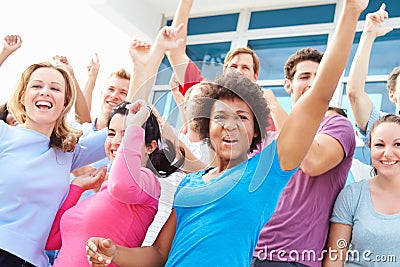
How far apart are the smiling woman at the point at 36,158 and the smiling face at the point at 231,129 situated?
0.56 m

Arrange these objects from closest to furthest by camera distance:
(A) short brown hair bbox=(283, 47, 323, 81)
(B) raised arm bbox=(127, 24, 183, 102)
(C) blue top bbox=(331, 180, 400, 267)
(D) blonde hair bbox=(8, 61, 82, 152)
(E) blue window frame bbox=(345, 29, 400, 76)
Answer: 1. (C) blue top bbox=(331, 180, 400, 267)
2. (B) raised arm bbox=(127, 24, 183, 102)
3. (D) blonde hair bbox=(8, 61, 82, 152)
4. (A) short brown hair bbox=(283, 47, 323, 81)
5. (E) blue window frame bbox=(345, 29, 400, 76)

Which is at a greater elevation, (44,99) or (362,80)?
A: (362,80)

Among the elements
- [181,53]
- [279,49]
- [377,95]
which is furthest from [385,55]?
[181,53]

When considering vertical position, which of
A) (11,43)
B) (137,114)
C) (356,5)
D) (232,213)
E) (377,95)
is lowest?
(232,213)

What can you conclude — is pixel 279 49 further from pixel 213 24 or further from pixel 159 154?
pixel 159 154

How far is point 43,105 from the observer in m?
1.49

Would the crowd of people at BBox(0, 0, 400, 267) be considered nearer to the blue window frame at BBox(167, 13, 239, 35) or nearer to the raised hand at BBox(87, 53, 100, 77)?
the raised hand at BBox(87, 53, 100, 77)

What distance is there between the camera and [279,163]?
1043 millimetres

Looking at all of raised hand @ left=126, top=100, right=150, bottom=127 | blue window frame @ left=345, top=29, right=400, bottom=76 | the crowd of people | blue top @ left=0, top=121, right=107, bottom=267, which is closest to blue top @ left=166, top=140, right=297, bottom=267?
the crowd of people

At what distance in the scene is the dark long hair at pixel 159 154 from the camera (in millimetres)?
1125

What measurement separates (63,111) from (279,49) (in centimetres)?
315

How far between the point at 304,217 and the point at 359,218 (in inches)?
6.2

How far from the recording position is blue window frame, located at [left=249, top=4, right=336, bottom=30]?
14.2ft

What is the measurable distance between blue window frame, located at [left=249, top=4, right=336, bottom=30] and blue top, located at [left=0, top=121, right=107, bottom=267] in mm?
3334
